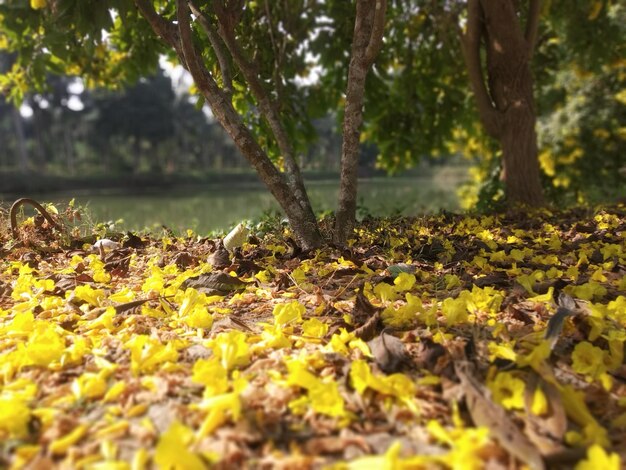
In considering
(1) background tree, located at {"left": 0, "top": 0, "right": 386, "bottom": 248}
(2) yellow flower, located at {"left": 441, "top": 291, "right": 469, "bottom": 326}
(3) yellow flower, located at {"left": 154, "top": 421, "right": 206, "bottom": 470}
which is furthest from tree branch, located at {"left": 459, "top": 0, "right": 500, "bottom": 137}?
(3) yellow flower, located at {"left": 154, "top": 421, "right": 206, "bottom": 470}

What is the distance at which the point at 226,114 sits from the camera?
9.18 feet

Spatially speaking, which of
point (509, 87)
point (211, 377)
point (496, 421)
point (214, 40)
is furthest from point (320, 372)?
point (509, 87)

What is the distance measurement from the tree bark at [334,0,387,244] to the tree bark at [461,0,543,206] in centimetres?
286

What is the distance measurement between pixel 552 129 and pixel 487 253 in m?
11.7

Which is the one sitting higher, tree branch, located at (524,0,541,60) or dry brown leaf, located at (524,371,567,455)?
tree branch, located at (524,0,541,60)

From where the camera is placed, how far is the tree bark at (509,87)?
5355 mm

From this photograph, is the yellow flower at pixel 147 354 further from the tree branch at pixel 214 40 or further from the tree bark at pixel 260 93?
the tree branch at pixel 214 40

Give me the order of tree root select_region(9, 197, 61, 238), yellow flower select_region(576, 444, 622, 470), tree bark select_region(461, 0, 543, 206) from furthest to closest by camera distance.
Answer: tree bark select_region(461, 0, 543, 206), tree root select_region(9, 197, 61, 238), yellow flower select_region(576, 444, 622, 470)

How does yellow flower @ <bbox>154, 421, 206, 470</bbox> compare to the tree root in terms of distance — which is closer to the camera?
yellow flower @ <bbox>154, 421, 206, 470</bbox>

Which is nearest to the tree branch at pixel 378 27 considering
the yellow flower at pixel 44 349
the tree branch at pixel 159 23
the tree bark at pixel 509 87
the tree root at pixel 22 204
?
the tree branch at pixel 159 23

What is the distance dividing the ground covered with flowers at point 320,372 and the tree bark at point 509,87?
3546 millimetres

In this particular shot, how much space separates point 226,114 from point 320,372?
6.24ft

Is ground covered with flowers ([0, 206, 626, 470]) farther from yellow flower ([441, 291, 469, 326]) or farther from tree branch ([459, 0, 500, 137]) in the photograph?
tree branch ([459, 0, 500, 137])

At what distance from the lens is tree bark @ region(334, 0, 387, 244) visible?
2.95 metres
